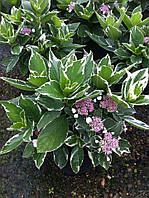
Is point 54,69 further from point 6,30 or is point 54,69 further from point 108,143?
point 6,30

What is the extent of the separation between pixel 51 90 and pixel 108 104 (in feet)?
1.04

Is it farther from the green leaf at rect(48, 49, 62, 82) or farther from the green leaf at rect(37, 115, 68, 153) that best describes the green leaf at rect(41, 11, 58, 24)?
the green leaf at rect(37, 115, 68, 153)

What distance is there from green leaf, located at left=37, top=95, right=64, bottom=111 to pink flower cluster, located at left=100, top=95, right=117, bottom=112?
0.67ft

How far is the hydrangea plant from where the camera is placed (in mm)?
1235

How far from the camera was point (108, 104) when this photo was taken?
136 centimetres

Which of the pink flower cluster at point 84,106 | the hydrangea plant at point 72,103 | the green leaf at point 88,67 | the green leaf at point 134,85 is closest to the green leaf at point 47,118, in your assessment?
the hydrangea plant at point 72,103

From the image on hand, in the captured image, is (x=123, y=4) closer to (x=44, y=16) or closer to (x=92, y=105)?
(x=44, y=16)

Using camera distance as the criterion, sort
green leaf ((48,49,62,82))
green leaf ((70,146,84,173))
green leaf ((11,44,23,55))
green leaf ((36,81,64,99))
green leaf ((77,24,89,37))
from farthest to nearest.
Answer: green leaf ((77,24,89,37)) < green leaf ((11,44,23,55)) < green leaf ((70,146,84,173)) < green leaf ((48,49,62,82)) < green leaf ((36,81,64,99))

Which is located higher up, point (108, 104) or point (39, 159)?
point (108, 104)

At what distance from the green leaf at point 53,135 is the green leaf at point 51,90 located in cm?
18

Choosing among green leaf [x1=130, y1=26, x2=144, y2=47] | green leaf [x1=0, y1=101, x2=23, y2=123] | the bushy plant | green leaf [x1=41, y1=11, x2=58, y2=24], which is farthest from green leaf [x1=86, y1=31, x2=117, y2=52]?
green leaf [x1=0, y1=101, x2=23, y2=123]

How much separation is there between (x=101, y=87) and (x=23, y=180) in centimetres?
97

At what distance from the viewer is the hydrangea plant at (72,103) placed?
48.6 inches

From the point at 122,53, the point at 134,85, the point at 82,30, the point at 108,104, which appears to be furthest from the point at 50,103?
the point at 82,30
